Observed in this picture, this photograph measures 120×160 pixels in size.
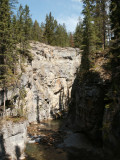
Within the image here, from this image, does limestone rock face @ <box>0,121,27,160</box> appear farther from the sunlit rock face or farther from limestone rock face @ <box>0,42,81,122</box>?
the sunlit rock face

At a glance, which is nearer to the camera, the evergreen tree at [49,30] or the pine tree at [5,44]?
the pine tree at [5,44]

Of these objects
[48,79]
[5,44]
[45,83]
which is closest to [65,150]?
[5,44]

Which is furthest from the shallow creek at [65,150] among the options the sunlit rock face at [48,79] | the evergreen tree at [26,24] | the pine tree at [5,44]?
the evergreen tree at [26,24]

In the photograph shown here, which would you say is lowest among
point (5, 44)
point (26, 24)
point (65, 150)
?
point (65, 150)

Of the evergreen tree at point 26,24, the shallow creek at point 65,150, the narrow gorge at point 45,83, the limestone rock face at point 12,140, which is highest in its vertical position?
the evergreen tree at point 26,24

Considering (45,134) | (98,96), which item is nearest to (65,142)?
(45,134)

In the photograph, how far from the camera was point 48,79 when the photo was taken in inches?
1508

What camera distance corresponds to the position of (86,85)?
61.3 ft

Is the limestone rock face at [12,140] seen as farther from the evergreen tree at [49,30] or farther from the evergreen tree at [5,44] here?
the evergreen tree at [49,30]

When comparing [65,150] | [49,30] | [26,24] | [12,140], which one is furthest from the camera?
[49,30]

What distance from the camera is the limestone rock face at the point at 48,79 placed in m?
31.8

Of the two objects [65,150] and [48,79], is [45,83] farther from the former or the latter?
[65,150]

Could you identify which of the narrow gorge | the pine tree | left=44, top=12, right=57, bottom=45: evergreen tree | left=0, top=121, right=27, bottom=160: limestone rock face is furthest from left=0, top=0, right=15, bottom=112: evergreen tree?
left=44, top=12, right=57, bottom=45: evergreen tree

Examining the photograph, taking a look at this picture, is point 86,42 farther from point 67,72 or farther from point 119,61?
point 67,72
